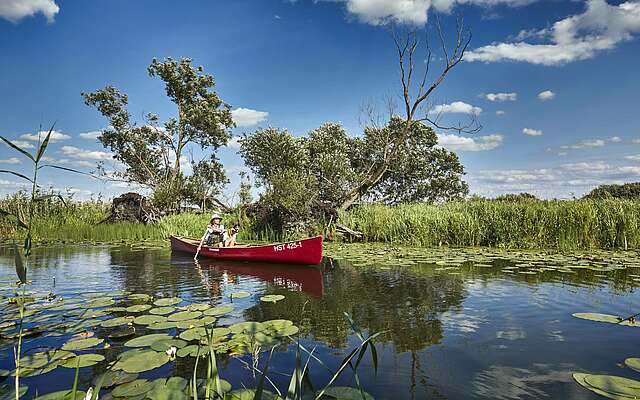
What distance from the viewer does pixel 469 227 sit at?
1133cm

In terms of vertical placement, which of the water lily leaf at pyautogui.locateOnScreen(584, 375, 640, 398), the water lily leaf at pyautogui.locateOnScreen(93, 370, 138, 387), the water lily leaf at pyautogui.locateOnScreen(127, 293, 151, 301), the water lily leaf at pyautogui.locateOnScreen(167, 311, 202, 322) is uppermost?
the water lily leaf at pyautogui.locateOnScreen(127, 293, 151, 301)

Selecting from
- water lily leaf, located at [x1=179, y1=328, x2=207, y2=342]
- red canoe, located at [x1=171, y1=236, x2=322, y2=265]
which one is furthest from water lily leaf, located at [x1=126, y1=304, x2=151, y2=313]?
red canoe, located at [x1=171, y1=236, x2=322, y2=265]

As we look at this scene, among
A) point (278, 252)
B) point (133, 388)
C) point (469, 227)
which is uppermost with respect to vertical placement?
point (469, 227)

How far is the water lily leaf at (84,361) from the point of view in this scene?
9.34 ft

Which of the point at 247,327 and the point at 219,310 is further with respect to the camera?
the point at 219,310

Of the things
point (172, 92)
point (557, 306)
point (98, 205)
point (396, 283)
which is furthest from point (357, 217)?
point (172, 92)

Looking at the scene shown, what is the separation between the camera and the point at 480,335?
3623 millimetres

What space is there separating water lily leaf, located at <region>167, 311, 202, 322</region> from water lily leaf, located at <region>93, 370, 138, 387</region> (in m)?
1.26

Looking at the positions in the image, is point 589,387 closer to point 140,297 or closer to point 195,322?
point 195,322

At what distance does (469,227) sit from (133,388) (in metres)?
10.5

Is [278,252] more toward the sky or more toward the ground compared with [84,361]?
more toward the sky

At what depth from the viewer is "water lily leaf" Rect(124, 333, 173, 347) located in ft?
10.5

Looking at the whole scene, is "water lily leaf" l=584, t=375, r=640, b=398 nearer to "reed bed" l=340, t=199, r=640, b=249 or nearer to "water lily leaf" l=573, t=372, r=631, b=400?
"water lily leaf" l=573, t=372, r=631, b=400

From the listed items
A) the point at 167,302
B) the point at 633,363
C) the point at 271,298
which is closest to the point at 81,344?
the point at 167,302
